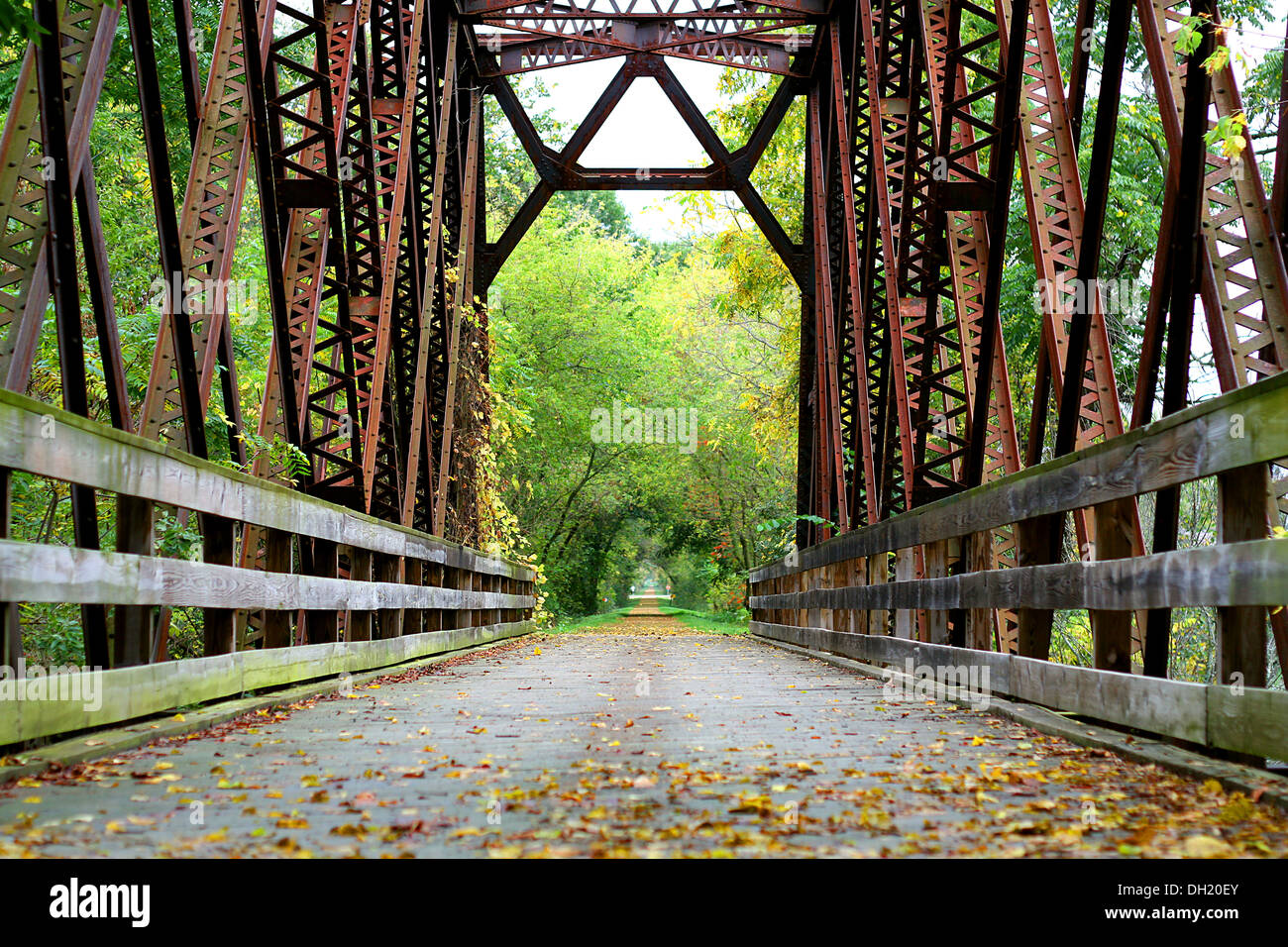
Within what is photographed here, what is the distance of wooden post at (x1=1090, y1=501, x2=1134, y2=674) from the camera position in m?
5.16

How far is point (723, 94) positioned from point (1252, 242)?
18.0 meters

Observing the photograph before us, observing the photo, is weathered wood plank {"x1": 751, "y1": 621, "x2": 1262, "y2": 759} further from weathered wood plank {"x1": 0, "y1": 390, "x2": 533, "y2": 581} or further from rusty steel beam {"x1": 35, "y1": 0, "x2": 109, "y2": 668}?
rusty steel beam {"x1": 35, "y1": 0, "x2": 109, "y2": 668}

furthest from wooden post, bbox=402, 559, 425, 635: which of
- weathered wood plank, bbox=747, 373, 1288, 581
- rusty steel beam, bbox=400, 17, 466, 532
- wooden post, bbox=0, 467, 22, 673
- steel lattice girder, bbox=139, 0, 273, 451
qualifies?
wooden post, bbox=0, 467, 22, 673

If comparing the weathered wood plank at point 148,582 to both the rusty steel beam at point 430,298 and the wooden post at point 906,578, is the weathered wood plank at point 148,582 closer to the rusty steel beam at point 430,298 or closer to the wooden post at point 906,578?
the wooden post at point 906,578

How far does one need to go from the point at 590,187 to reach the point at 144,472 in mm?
16225

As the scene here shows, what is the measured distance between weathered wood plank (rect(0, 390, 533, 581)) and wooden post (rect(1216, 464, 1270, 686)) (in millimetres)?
4001

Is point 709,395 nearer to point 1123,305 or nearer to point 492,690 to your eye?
point 1123,305

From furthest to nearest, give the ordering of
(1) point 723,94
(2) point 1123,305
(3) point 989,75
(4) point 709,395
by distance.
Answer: (4) point 709,395, (1) point 723,94, (2) point 1123,305, (3) point 989,75

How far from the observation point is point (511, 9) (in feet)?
56.4

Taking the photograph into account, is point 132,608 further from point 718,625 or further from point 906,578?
point 718,625

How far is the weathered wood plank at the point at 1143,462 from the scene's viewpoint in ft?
13.0

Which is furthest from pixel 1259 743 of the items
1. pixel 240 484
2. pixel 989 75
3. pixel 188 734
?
pixel 989 75

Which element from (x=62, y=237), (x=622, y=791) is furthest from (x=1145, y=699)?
(x=62, y=237)
